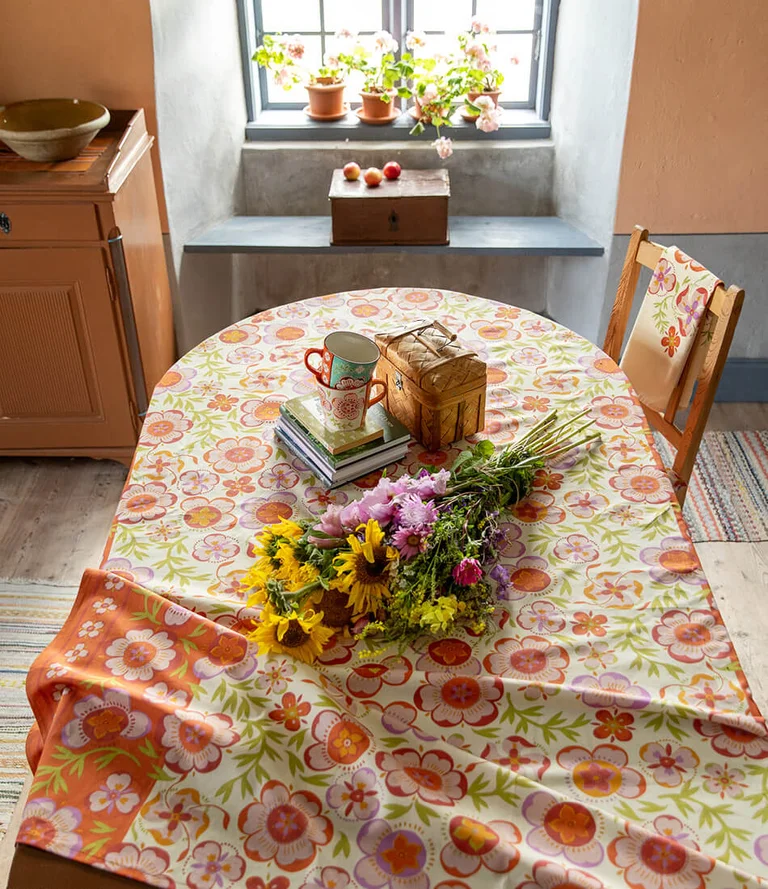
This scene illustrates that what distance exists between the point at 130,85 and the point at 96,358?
2.73ft

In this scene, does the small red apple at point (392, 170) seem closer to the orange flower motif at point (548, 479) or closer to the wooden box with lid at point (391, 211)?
the wooden box with lid at point (391, 211)

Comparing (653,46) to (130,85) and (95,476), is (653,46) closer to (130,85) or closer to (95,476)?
(130,85)

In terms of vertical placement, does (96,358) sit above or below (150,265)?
below

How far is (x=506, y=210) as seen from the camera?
3318 millimetres

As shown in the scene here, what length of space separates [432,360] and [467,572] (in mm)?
490

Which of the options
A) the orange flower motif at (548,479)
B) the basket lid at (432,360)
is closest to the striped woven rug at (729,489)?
the orange flower motif at (548,479)

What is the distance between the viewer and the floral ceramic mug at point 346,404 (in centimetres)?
151

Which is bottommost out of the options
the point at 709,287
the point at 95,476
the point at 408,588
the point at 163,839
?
the point at 95,476

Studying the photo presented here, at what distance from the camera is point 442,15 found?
3197 mm

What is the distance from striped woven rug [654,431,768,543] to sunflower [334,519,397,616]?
162 centimetres

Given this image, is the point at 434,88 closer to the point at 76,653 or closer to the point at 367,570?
the point at 367,570

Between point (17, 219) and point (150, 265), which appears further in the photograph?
point (150, 265)

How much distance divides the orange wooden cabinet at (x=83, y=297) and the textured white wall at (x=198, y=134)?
0.12 m

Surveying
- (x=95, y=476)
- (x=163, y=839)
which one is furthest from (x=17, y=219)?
(x=163, y=839)
